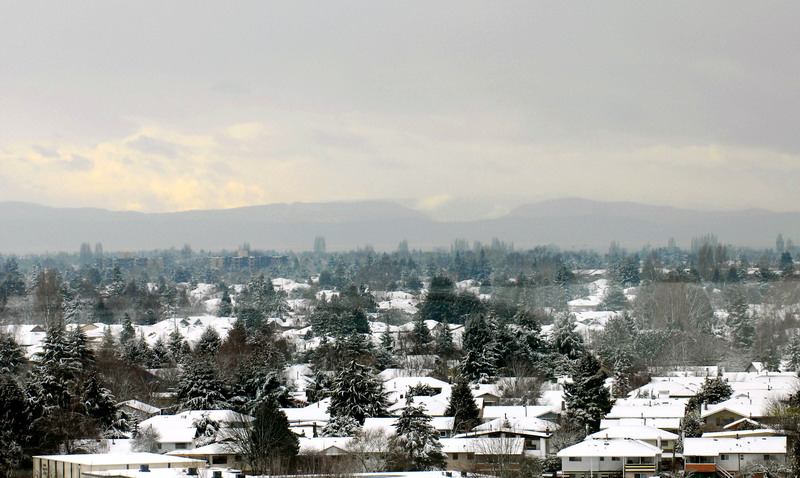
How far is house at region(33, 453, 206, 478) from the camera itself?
2577 cm

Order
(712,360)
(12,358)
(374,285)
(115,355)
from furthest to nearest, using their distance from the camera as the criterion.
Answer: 1. (374,285)
2. (712,360)
3. (115,355)
4. (12,358)

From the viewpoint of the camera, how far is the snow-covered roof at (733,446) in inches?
1223

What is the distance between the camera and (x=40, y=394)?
36.4 meters

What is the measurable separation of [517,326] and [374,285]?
6349 centimetres

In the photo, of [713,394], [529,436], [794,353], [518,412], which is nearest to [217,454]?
[529,436]

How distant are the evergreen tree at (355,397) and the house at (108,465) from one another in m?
7.46

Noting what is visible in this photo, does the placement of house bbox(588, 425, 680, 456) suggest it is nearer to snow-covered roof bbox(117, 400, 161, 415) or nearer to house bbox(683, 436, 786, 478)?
house bbox(683, 436, 786, 478)

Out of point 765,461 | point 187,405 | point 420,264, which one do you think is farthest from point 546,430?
point 420,264

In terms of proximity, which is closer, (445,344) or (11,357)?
(11,357)

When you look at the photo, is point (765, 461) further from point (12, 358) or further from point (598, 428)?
point (12, 358)

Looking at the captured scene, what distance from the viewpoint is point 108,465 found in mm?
26062

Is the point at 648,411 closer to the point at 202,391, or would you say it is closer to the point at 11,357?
the point at 202,391

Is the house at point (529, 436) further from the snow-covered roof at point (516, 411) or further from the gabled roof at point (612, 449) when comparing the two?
the snow-covered roof at point (516, 411)

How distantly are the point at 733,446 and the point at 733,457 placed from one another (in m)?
0.43
